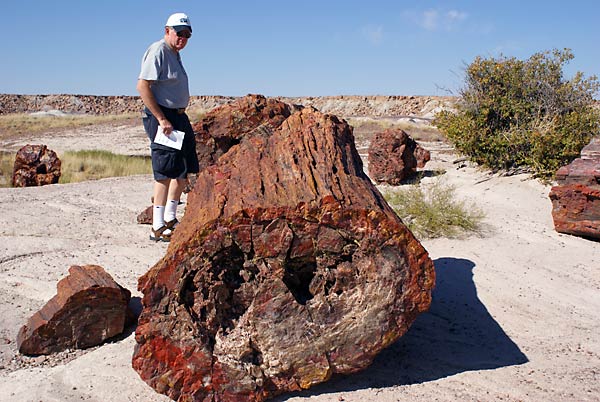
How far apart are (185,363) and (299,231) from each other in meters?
0.91

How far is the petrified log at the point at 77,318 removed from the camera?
13.6ft

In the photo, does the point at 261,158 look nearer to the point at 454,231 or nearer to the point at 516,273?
the point at 516,273

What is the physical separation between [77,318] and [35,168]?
889 centimetres

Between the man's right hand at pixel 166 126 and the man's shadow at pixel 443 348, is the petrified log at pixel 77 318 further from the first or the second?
the man's right hand at pixel 166 126

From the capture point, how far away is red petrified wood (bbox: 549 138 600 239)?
7148mm

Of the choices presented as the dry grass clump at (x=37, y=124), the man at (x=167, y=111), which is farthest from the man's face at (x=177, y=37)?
the dry grass clump at (x=37, y=124)

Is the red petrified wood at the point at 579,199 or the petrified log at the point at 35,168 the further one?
the petrified log at the point at 35,168

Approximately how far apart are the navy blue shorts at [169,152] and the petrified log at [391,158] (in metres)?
5.01

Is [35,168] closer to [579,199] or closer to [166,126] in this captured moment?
[166,126]

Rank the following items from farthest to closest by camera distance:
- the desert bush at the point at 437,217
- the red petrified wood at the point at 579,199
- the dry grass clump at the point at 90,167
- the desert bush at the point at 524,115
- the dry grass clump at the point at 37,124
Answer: the dry grass clump at the point at 37,124
the dry grass clump at the point at 90,167
the desert bush at the point at 524,115
the red petrified wood at the point at 579,199
the desert bush at the point at 437,217

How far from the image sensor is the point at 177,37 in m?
5.96

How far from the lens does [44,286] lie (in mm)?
5195

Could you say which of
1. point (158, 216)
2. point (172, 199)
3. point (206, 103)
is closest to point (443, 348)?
point (172, 199)

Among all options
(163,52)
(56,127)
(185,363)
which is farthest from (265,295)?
(56,127)
